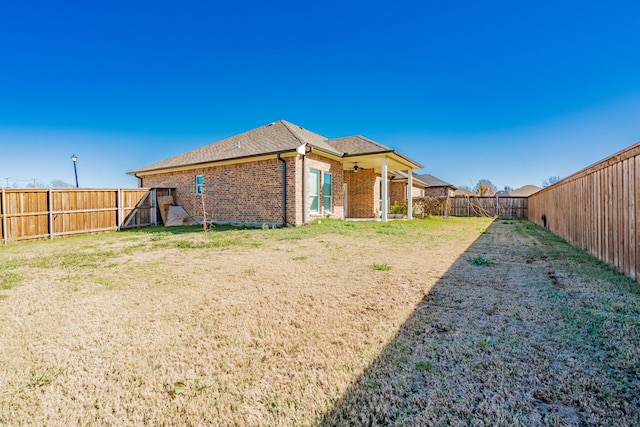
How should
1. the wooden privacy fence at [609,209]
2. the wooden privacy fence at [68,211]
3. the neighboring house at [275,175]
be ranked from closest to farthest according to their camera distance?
1. the wooden privacy fence at [609,209]
2. the wooden privacy fence at [68,211]
3. the neighboring house at [275,175]

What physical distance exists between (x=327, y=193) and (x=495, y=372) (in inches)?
460

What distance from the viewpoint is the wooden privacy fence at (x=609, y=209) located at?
13.4ft

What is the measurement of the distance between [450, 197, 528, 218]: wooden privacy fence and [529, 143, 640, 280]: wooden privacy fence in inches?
689

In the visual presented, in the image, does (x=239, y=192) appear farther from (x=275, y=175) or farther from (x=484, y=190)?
(x=484, y=190)

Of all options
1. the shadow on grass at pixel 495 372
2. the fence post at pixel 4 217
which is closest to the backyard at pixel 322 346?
the shadow on grass at pixel 495 372

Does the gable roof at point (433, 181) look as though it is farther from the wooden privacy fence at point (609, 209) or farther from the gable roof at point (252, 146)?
the wooden privacy fence at point (609, 209)

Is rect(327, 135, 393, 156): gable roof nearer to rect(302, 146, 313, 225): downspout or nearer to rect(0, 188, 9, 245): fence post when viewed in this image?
rect(302, 146, 313, 225): downspout

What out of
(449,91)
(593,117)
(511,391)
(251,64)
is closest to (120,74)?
(251,64)

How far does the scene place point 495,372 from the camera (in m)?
1.95

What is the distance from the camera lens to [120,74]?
14.6 meters

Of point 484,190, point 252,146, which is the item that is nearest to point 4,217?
point 252,146

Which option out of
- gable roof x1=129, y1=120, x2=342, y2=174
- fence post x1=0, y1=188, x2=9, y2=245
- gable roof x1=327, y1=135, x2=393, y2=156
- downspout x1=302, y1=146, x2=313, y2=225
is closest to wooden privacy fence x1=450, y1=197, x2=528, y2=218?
gable roof x1=327, y1=135, x2=393, y2=156

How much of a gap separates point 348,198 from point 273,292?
538 inches

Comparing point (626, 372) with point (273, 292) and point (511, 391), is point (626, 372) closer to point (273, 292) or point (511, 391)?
point (511, 391)
